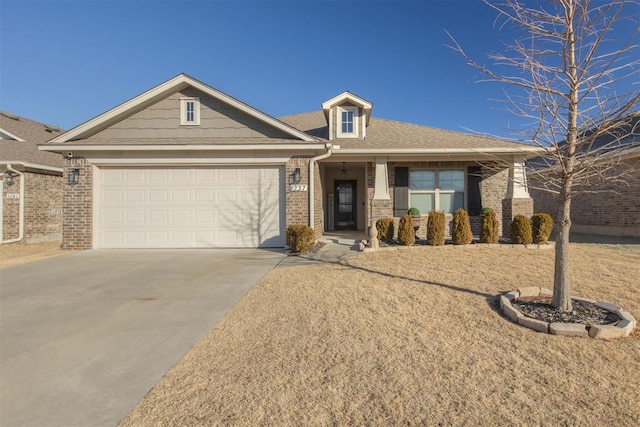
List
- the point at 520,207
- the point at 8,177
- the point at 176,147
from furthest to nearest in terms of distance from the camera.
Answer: the point at 8,177 < the point at 520,207 < the point at 176,147

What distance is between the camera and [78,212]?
8805mm

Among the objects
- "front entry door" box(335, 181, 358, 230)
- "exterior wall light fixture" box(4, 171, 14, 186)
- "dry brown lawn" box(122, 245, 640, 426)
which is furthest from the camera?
"front entry door" box(335, 181, 358, 230)

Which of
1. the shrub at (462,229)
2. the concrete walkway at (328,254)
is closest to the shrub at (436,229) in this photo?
the shrub at (462,229)

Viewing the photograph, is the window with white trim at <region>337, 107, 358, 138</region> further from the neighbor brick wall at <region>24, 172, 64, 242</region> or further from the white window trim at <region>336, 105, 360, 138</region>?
the neighbor brick wall at <region>24, 172, 64, 242</region>

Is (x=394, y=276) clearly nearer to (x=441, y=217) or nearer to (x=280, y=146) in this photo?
(x=441, y=217)

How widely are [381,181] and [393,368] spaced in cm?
868

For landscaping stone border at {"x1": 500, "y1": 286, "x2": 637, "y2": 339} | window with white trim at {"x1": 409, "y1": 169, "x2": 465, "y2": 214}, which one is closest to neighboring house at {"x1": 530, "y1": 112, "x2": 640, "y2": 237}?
window with white trim at {"x1": 409, "y1": 169, "x2": 465, "y2": 214}

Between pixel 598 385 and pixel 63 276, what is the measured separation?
773 cm

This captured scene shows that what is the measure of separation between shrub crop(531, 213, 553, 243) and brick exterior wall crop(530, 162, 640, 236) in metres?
1.57

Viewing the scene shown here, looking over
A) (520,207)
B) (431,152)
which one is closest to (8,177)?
(431,152)

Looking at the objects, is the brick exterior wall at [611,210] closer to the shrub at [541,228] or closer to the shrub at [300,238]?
the shrub at [541,228]

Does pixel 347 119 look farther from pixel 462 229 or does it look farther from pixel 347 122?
pixel 462 229

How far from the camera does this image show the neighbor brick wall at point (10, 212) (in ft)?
35.6

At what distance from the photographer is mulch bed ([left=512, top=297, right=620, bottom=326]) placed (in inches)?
134
